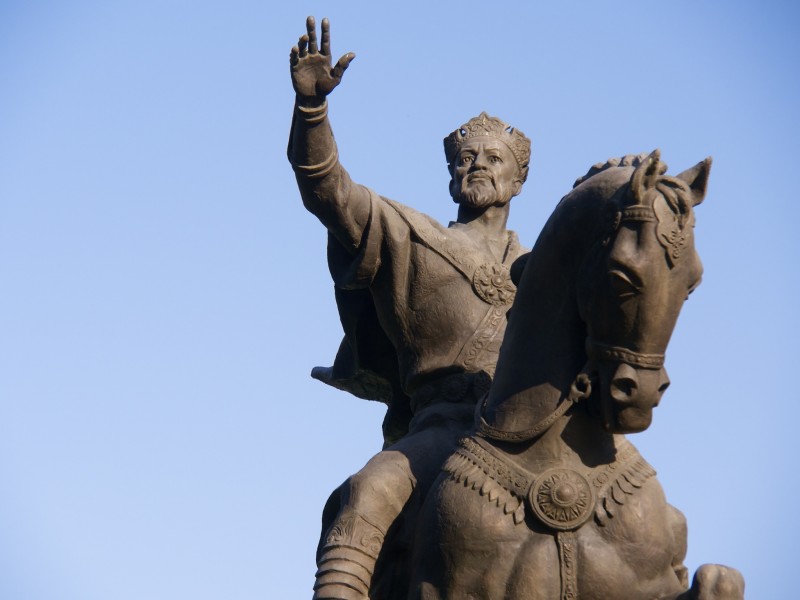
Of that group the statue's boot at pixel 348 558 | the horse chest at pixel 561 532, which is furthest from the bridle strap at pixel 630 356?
the statue's boot at pixel 348 558

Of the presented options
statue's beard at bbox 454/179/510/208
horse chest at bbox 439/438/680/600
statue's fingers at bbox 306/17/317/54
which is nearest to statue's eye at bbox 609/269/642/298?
horse chest at bbox 439/438/680/600

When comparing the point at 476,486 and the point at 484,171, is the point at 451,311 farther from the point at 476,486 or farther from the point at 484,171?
the point at 476,486

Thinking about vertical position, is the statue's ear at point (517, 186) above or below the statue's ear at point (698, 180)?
above

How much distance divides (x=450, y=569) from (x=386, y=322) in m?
2.22

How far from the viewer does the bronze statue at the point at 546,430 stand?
8.19 m

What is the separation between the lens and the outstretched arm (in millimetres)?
9781

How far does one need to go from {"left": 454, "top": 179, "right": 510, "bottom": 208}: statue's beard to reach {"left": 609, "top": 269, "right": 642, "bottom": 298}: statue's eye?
285 centimetres

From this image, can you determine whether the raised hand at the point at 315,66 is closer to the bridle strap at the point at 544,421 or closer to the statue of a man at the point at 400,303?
the statue of a man at the point at 400,303

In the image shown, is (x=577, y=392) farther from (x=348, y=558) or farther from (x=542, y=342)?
(x=348, y=558)

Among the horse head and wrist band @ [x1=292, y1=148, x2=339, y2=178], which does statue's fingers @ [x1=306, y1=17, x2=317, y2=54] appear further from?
the horse head

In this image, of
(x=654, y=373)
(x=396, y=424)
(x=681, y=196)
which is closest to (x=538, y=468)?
(x=654, y=373)

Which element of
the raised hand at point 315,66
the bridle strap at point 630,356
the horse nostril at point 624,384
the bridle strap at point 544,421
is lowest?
the bridle strap at point 544,421

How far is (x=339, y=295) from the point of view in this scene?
1080 centimetres

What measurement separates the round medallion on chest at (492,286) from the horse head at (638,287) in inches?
78.0
